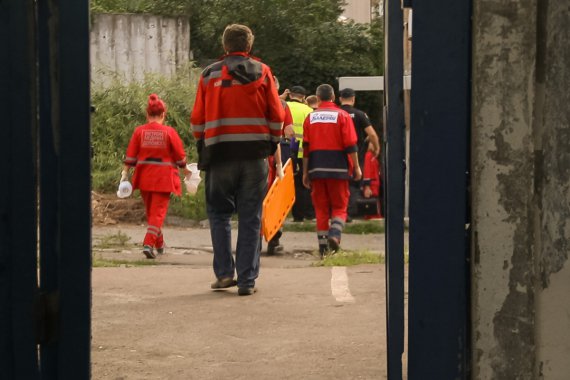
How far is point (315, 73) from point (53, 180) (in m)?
22.6

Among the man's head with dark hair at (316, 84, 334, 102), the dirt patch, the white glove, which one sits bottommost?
the dirt patch

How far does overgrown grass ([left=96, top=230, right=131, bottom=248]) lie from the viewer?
44.1 feet

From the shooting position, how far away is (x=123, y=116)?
20.6 metres

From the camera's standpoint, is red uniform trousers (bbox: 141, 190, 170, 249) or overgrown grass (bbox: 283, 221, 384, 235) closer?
red uniform trousers (bbox: 141, 190, 170, 249)

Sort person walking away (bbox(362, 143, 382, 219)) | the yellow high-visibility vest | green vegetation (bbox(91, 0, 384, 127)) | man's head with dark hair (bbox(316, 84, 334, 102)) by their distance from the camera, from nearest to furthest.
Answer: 1. man's head with dark hair (bbox(316, 84, 334, 102))
2. the yellow high-visibility vest
3. person walking away (bbox(362, 143, 382, 219))
4. green vegetation (bbox(91, 0, 384, 127))

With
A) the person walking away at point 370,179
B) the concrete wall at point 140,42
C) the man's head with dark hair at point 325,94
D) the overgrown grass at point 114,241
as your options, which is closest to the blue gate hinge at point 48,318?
the man's head with dark hair at point 325,94

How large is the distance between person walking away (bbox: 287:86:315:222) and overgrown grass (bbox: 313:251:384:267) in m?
3.50

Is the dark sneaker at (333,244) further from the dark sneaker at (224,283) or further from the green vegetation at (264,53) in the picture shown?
the green vegetation at (264,53)

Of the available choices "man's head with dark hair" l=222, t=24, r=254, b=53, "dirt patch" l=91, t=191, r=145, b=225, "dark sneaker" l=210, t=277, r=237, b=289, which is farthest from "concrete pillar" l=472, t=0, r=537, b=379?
"dirt patch" l=91, t=191, r=145, b=225

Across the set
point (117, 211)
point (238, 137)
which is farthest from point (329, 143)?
point (117, 211)

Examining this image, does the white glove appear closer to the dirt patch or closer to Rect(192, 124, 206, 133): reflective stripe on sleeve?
Rect(192, 124, 206, 133): reflective stripe on sleeve

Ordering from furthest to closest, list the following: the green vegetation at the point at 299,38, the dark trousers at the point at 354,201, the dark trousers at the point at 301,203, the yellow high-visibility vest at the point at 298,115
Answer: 1. the green vegetation at the point at 299,38
2. the dark trousers at the point at 354,201
3. the dark trousers at the point at 301,203
4. the yellow high-visibility vest at the point at 298,115

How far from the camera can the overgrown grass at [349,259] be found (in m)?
11.1

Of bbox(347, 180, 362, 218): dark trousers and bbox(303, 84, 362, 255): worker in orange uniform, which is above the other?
bbox(303, 84, 362, 255): worker in orange uniform
